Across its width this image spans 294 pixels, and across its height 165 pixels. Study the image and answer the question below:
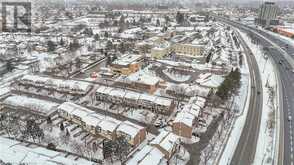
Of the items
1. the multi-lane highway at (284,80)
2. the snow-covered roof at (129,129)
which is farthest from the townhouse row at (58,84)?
the multi-lane highway at (284,80)

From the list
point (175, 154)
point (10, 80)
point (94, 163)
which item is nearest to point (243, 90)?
point (175, 154)

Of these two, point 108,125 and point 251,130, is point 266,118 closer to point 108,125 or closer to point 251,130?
point 251,130

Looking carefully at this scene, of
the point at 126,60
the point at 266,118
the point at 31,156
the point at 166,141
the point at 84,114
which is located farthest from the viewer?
the point at 126,60

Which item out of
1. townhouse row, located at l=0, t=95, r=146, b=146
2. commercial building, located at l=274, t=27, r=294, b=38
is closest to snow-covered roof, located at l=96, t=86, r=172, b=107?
townhouse row, located at l=0, t=95, r=146, b=146

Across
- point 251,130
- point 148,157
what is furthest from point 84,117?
point 251,130

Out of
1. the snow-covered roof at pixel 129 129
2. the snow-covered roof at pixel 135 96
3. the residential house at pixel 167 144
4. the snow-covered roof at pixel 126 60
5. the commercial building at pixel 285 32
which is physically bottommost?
the residential house at pixel 167 144

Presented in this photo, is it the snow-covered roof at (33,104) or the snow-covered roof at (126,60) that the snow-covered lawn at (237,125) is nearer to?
the snow-covered roof at (126,60)

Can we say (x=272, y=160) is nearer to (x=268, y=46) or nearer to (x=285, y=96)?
(x=285, y=96)
